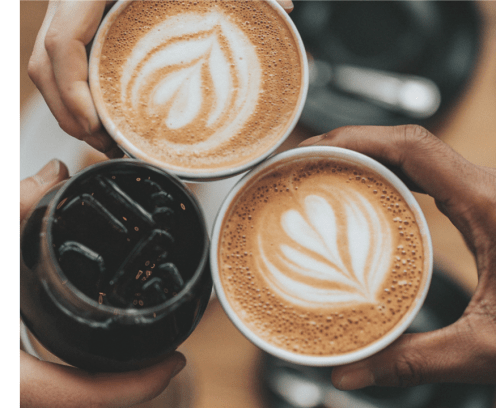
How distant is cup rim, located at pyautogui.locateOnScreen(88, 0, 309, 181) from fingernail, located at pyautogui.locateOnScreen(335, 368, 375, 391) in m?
0.42

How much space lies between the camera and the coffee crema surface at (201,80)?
72 centimetres

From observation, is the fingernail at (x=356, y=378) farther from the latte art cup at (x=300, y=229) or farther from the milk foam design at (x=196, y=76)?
the milk foam design at (x=196, y=76)

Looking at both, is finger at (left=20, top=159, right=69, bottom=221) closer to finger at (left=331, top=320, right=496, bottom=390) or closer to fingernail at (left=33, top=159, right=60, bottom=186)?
fingernail at (left=33, top=159, right=60, bottom=186)

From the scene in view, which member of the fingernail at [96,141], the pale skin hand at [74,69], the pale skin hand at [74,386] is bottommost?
the pale skin hand at [74,386]

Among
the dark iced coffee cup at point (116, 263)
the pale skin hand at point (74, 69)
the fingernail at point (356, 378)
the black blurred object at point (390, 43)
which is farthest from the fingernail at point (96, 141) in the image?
the fingernail at point (356, 378)

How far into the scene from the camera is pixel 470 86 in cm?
109

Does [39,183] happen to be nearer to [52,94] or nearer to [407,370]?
[52,94]

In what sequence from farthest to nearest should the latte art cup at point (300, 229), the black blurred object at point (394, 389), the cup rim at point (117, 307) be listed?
the black blurred object at point (394, 389) < the latte art cup at point (300, 229) < the cup rim at point (117, 307)

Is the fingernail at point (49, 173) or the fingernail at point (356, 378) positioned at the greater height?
the fingernail at point (49, 173)

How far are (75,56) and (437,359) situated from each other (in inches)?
33.1

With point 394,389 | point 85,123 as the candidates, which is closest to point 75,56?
point 85,123

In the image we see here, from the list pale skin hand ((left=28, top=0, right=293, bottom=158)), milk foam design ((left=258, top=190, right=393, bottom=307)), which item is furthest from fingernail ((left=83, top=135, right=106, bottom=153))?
milk foam design ((left=258, top=190, right=393, bottom=307))

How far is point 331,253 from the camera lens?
67cm

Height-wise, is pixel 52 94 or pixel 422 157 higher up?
pixel 52 94
